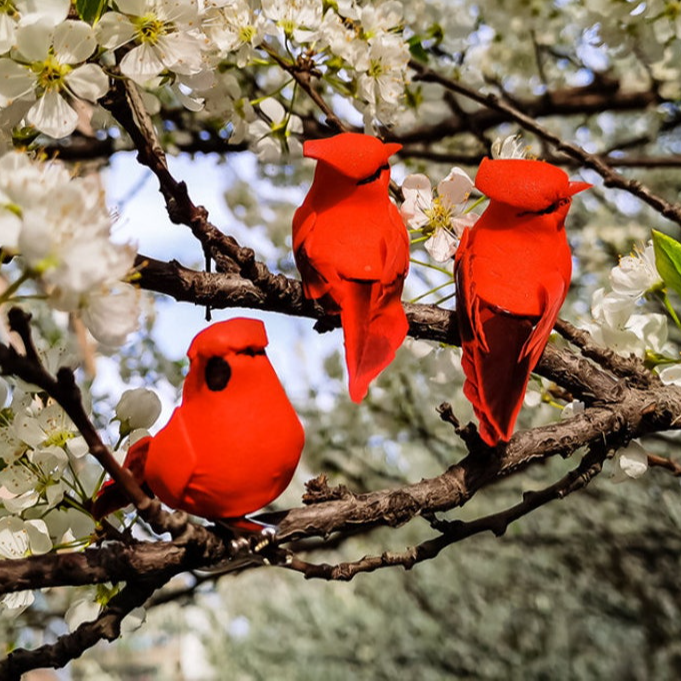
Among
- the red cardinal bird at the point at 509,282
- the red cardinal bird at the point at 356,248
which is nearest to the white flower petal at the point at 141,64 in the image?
the red cardinal bird at the point at 356,248

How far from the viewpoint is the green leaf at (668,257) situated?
0.74 metres

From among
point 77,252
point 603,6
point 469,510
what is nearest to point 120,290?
point 77,252

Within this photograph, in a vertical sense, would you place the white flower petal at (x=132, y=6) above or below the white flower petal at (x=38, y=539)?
above

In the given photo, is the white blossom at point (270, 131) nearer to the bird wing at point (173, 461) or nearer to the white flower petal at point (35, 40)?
the white flower petal at point (35, 40)

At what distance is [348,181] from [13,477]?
34cm

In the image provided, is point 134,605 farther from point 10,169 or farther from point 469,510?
point 469,510

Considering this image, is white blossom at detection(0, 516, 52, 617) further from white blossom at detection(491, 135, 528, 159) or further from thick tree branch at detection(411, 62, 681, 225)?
thick tree branch at detection(411, 62, 681, 225)

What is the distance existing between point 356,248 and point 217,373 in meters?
0.13

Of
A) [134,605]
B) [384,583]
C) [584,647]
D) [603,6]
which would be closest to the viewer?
[134,605]

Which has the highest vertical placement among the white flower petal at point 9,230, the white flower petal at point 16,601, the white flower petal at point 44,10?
the white flower petal at point 44,10

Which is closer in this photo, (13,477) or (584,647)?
(13,477)

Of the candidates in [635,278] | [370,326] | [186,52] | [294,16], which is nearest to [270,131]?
[294,16]

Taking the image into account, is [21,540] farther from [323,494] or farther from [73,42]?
[73,42]

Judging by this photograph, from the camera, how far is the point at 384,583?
11.2 feet
